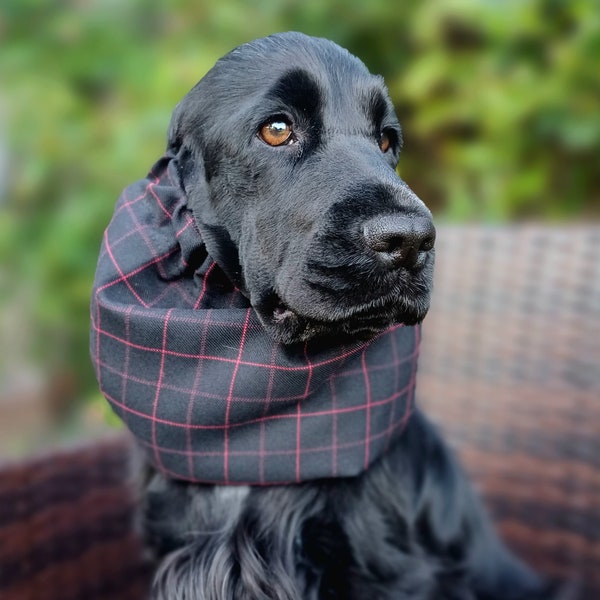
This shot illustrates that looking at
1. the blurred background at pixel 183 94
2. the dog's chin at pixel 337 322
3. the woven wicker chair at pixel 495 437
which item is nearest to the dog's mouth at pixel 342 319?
the dog's chin at pixel 337 322

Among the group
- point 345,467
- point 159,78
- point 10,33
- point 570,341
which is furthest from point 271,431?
point 10,33

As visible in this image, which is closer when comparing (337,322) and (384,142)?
(337,322)

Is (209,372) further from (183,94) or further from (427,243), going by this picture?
(183,94)

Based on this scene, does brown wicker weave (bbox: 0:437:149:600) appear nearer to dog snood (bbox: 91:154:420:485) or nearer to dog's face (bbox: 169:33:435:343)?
Answer: dog snood (bbox: 91:154:420:485)

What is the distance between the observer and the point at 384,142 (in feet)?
4.18

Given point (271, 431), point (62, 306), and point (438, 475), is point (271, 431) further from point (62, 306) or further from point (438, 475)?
point (62, 306)

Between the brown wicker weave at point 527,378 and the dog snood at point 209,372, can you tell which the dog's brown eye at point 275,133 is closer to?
the dog snood at point 209,372

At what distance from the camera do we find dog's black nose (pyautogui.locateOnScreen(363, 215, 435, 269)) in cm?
97

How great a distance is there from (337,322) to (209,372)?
0.91 feet

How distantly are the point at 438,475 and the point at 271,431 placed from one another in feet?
1.25

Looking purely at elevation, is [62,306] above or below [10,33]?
below

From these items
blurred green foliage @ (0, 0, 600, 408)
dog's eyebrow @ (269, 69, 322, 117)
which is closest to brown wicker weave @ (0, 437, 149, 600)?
dog's eyebrow @ (269, 69, 322, 117)

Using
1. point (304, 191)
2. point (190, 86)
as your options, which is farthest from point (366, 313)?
point (190, 86)

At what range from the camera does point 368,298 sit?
A: 3.28 feet
